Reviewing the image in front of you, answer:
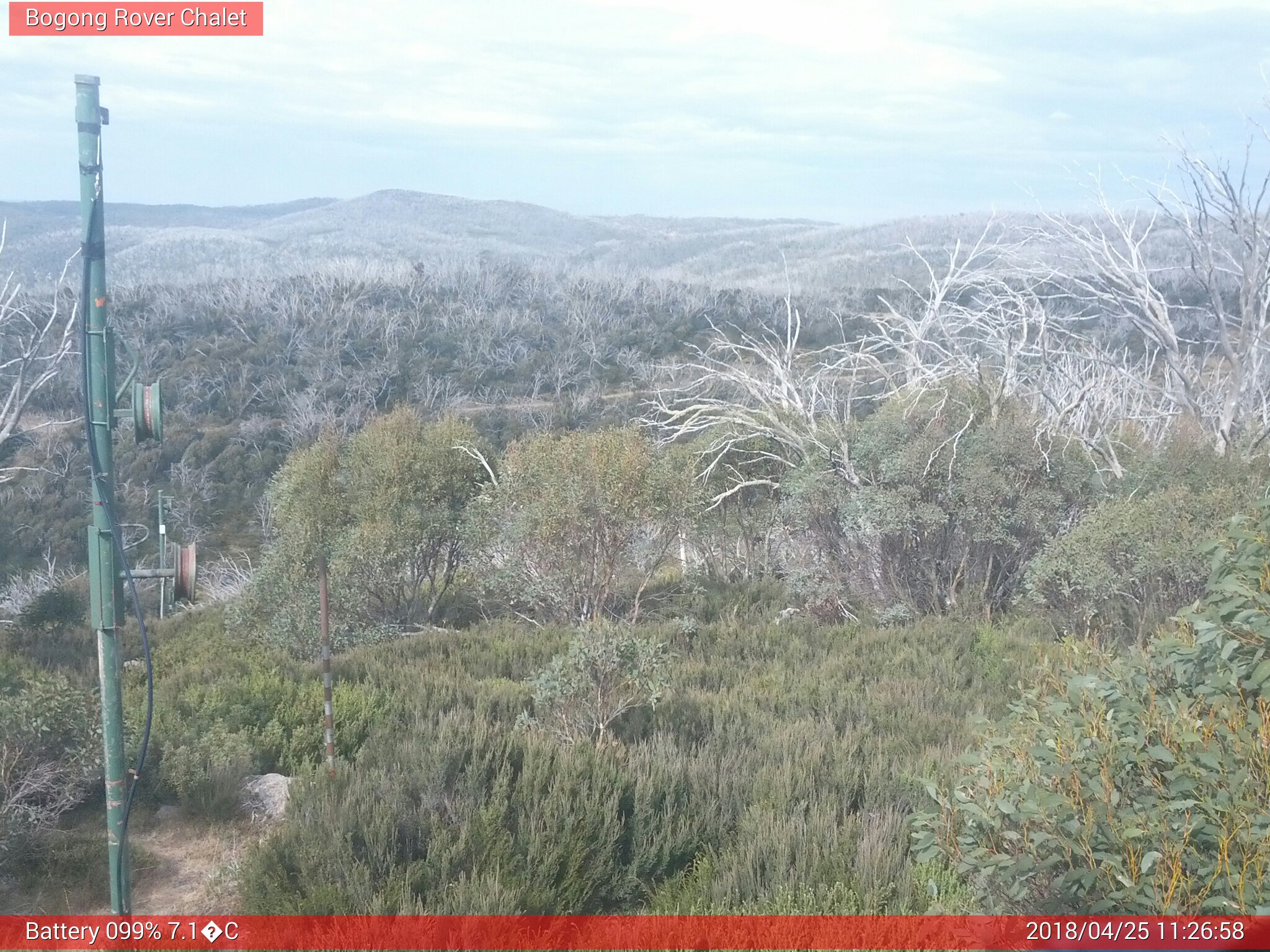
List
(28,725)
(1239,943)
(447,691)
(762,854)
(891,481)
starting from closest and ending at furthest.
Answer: (1239,943)
(762,854)
(28,725)
(447,691)
(891,481)

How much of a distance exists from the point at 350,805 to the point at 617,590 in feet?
26.2

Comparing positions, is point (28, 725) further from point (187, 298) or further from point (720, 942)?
point (187, 298)

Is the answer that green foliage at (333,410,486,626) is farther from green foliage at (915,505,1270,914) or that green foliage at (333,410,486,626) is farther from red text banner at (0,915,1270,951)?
green foliage at (915,505,1270,914)

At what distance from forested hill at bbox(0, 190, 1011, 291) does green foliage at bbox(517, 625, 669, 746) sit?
1134 inches

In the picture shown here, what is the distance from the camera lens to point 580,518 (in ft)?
37.2

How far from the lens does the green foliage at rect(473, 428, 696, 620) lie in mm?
11383

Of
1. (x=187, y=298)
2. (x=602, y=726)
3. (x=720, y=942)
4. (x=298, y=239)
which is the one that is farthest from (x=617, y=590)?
(x=298, y=239)

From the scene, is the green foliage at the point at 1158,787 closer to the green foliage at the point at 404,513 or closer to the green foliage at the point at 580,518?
the green foliage at the point at 580,518

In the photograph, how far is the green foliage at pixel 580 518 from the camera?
1138cm

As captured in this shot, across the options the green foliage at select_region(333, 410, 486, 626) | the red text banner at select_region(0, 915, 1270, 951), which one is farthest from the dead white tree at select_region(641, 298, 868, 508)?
the red text banner at select_region(0, 915, 1270, 951)

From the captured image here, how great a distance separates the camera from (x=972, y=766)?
3.70 meters

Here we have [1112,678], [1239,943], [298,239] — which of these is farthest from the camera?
[298,239]

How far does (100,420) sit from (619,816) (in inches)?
109

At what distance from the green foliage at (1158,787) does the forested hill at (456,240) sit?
32.1m
